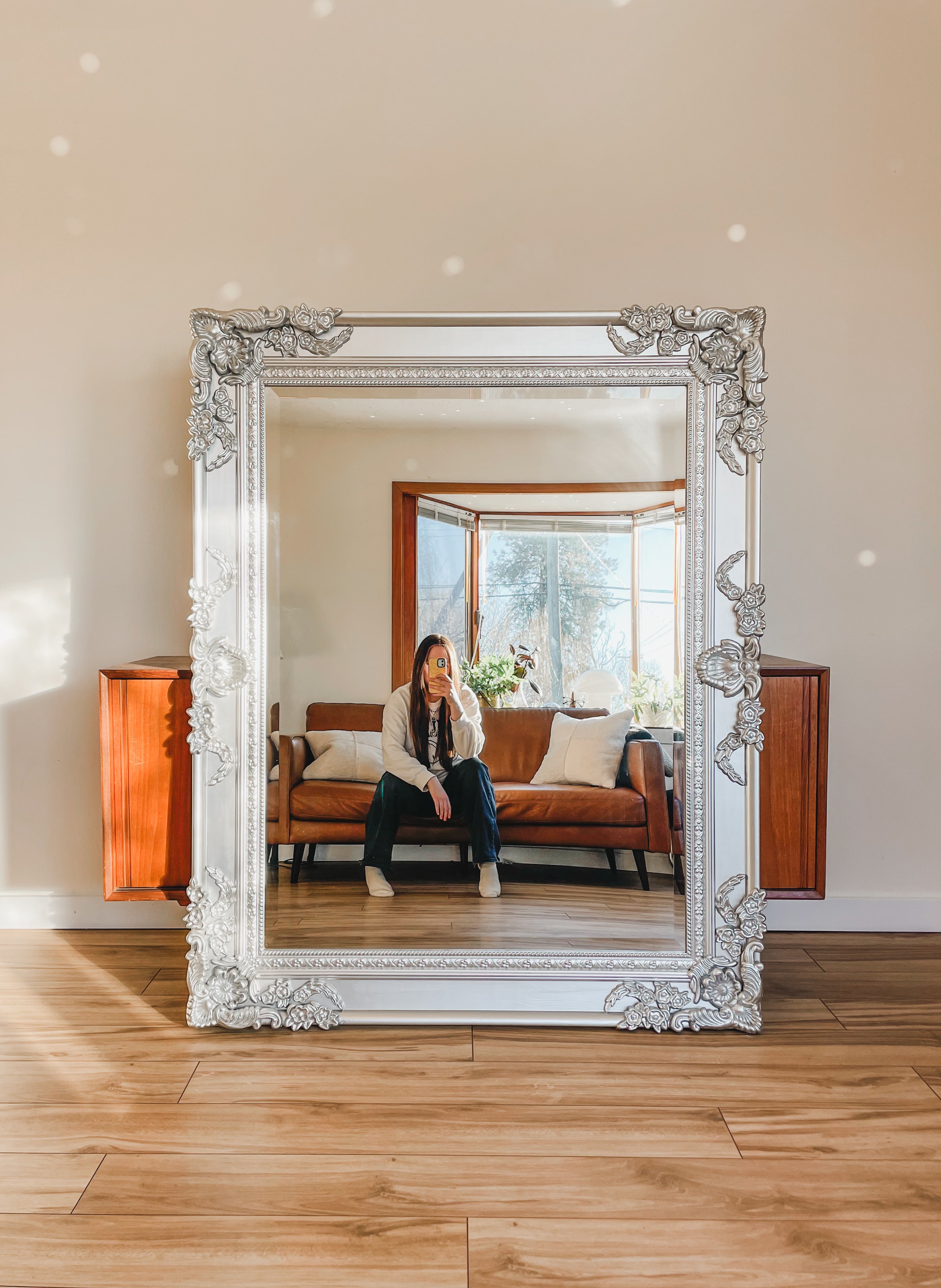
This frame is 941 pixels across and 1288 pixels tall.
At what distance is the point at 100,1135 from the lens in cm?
156

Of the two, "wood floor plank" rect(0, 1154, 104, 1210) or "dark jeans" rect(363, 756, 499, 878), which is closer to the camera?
"wood floor plank" rect(0, 1154, 104, 1210)

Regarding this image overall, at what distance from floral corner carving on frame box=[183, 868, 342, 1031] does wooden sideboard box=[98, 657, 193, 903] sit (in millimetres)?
194

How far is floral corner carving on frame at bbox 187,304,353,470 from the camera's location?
78.8 inches

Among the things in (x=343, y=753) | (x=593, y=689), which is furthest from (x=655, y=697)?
(x=343, y=753)

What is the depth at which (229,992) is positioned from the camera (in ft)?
6.49

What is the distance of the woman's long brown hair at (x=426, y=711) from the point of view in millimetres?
2062

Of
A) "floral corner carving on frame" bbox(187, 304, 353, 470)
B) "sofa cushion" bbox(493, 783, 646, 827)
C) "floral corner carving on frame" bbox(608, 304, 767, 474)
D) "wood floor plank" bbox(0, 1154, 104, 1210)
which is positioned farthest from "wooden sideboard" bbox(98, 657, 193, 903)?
"floral corner carving on frame" bbox(608, 304, 767, 474)

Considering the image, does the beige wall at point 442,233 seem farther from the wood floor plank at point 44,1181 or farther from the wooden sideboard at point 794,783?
the wood floor plank at point 44,1181

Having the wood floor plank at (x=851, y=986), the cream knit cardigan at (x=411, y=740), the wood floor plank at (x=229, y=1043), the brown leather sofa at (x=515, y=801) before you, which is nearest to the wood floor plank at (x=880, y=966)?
the wood floor plank at (x=851, y=986)

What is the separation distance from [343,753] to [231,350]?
104cm

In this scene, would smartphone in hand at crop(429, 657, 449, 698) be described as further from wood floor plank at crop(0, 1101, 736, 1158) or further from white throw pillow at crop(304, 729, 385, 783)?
wood floor plank at crop(0, 1101, 736, 1158)

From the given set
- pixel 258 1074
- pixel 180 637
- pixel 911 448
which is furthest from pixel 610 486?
pixel 258 1074

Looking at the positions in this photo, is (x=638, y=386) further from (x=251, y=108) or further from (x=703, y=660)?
(x=251, y=108)

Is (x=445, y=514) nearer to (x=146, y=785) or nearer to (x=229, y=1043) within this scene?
(x=146, y=785)
